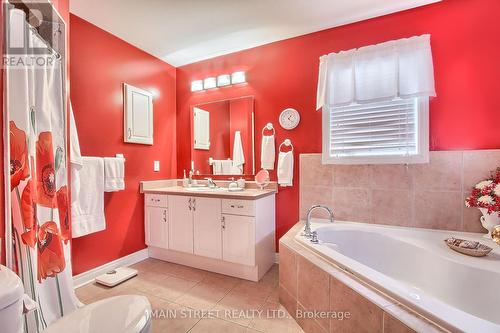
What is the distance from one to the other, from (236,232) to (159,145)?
160cm

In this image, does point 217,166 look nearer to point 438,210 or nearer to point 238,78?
point 238,78

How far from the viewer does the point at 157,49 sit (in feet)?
8.79

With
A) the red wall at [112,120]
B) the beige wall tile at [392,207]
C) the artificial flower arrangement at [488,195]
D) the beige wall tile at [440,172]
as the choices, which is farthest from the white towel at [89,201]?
A: the artificial flower arrangement at [488,195]

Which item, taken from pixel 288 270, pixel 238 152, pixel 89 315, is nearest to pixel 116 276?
pixel 89 315

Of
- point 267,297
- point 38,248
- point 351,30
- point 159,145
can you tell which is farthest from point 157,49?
point 267,297

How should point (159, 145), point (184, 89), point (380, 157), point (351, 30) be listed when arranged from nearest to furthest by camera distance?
point (380, 157) < point (351, 30) < point (159, 145) < point (184, 89)

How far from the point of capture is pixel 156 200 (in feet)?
8.55

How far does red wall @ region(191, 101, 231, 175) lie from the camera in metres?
2.79

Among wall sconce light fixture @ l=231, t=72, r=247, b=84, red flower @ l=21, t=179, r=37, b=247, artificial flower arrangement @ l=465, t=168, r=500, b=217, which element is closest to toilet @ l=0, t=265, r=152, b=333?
red flower @ l=21, t=179, r=37, b=247

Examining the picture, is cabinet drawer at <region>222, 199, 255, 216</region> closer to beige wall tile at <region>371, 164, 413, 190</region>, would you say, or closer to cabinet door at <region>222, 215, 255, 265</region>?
cabinet door at <region>222, 215, 255, 265</region>

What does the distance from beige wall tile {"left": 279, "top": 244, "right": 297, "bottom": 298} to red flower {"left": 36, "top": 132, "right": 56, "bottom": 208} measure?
5.25 feet

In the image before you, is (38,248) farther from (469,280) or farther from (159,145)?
(469,280)

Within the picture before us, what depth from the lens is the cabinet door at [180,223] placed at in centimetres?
238

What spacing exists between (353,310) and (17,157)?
1.83 metres
